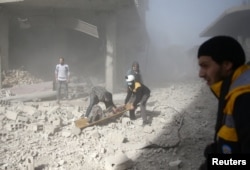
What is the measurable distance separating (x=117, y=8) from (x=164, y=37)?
46.5 metres

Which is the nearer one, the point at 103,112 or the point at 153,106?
the point at 103,112

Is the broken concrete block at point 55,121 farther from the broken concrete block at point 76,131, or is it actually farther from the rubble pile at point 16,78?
the rubble pile at point 16,78

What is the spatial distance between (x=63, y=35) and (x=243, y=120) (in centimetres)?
1342

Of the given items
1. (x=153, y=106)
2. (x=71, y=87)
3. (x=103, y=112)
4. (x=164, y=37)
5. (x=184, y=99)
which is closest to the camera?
(x=103, y=112)

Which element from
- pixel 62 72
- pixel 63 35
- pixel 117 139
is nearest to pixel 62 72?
pixel 62 72

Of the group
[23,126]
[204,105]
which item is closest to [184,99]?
[204,105]

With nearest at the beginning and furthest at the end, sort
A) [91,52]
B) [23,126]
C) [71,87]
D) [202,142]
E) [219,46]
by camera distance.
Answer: [219,46], [202,142], [23,126], [71,87], [91,52]

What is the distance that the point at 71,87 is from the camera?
12.2m

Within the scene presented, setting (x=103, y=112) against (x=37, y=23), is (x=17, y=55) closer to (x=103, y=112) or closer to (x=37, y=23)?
(x=37, y=23)

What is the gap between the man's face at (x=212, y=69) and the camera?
1623 mm

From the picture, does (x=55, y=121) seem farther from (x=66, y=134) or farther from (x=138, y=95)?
(x=138, y=95)

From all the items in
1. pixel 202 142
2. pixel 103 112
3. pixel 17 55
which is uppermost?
pixel 17 55

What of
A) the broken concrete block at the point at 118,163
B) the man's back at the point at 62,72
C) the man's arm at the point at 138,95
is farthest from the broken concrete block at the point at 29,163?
the man's back at the point at 62,72

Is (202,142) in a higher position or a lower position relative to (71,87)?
lower
